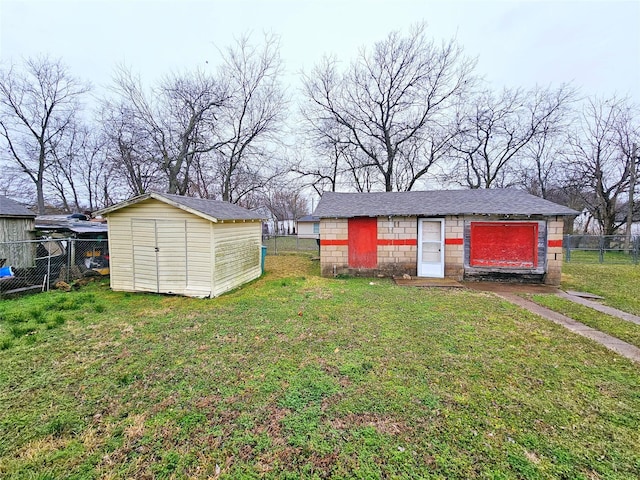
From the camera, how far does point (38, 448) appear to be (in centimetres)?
207

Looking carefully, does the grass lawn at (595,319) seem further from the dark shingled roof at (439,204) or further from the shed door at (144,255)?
the shed door at (144,255)

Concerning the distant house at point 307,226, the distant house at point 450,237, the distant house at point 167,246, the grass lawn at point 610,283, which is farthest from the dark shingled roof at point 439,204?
the distant house at point 307,226

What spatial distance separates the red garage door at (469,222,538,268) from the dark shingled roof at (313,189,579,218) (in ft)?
1.70

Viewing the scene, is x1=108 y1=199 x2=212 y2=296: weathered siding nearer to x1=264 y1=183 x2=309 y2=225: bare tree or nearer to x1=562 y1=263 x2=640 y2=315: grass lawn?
x1=562 y1=263 x2=640 y2=315: grass lawn

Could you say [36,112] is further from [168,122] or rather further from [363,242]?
[363,242]

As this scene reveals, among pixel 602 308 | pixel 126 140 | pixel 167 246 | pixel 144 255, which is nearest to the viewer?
pixel 602 308

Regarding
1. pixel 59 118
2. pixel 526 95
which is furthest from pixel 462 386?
pixel 59 118

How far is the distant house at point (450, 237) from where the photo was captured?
8141 mm

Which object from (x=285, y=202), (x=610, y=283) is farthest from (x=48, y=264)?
(x=285, y=202)

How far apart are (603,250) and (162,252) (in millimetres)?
18551

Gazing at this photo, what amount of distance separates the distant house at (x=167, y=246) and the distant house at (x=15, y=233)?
399 cm

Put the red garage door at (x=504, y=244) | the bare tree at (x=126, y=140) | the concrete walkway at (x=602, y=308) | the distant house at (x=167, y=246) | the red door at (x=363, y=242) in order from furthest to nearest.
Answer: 1. the bare tree at (x=126, y=140)
2. the red door at (x=363, y=242)
3. the red garage door at (x=504, y=244)
4. the distant house at (x=167, y=246)
5. the concrete walkway at (x=602, y=308)

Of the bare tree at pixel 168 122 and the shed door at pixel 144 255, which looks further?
the bare tree at pixel 168 122

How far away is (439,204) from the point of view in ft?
30.0
